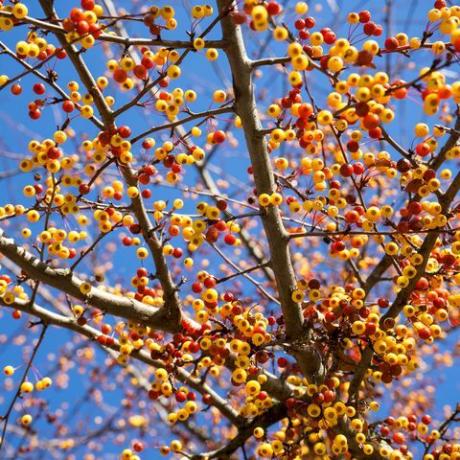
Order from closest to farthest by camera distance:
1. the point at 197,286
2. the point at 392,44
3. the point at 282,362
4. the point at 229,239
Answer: the point at 392,44 → the point at 197,286 → the point at 229,239 → the point at 282,362

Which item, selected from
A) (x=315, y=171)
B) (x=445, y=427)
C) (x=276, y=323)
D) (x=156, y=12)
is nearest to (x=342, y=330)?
(x=276, y=323)

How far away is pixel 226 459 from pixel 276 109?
311cm

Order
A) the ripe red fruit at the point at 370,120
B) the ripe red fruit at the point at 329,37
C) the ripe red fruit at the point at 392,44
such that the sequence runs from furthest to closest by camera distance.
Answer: the ripe red fruit at the point at 329,37 < the ripe red fruit at the point at 392,44 < the ripe red fruit at the point at 370,120

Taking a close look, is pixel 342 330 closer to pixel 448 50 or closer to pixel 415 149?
pixel 415 149

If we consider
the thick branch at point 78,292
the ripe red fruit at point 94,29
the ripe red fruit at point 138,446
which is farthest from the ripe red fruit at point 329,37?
the ripe red fruit at point 138,446

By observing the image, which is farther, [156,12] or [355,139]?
[355,139]

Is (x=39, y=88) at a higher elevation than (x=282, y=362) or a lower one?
higher

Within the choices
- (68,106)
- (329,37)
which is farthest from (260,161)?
(68,106)

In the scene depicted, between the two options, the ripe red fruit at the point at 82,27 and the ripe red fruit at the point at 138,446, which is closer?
the ripe red fruit at the point at 82,27

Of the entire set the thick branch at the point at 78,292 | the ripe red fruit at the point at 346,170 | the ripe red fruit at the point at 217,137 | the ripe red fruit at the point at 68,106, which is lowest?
the thick branch at the point at 78,292

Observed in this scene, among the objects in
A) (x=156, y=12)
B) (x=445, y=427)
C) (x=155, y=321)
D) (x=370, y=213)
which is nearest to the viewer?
(x=156, y=12)

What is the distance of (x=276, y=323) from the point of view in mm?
4430

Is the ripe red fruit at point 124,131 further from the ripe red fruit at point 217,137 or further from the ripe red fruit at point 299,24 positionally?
the ripe red fruit at point 299,24

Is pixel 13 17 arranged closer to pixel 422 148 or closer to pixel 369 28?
pixel 369 28
